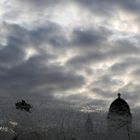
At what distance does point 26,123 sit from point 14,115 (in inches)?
246

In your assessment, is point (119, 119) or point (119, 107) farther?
point (119, 119)

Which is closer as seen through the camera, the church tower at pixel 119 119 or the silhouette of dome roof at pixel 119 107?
the church tower at pixel 119 119

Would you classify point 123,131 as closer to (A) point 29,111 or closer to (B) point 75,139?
(B) point 75,139

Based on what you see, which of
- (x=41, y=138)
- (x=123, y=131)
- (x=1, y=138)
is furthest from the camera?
(x=123, y=131)

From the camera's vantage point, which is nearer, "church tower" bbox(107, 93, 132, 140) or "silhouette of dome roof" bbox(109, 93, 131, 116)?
"church tower" bbox(107, 93, 132, 140)

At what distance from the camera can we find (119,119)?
345ft

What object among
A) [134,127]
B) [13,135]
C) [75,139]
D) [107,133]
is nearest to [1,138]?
[13,135]

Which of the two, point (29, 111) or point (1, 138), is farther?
point (29, 111)

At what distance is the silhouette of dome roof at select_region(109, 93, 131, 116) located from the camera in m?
104

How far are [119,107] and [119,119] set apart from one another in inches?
96.5

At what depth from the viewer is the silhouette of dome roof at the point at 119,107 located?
104 meters

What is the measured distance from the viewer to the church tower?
103412 mm

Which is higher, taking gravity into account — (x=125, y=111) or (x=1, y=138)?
(x=125, y=111)

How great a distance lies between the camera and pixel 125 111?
104500 millimetres
